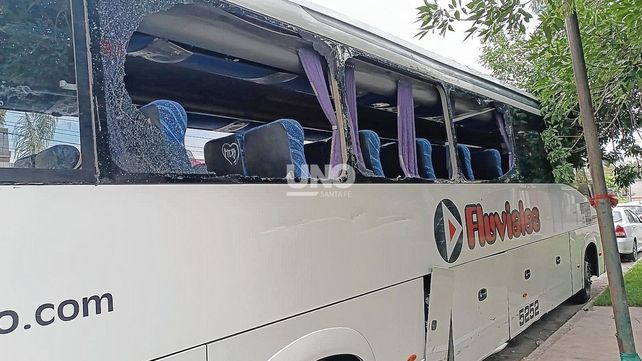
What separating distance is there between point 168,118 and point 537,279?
17.5 feet

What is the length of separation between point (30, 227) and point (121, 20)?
95 cm

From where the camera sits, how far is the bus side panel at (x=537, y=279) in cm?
569

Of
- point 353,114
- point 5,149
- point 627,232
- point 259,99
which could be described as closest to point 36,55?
point 5,149

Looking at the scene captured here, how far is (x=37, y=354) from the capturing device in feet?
5.66

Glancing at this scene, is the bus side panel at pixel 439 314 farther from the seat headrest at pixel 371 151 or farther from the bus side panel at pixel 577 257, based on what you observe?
the bus side panel at pixel 577 257

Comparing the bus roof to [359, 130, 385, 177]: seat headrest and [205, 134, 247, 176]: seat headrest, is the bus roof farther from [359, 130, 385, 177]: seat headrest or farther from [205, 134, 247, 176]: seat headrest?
[205, 134, 247, 176]: seat headrest

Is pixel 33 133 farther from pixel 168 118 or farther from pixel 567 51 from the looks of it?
pixel 567 51

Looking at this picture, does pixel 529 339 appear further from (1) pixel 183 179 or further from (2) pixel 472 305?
(1) pixel 183 179

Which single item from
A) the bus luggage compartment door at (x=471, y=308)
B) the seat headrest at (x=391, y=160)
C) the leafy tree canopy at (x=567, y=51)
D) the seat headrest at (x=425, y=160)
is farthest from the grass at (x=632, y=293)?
the seat headrest at (x=391, y=160)

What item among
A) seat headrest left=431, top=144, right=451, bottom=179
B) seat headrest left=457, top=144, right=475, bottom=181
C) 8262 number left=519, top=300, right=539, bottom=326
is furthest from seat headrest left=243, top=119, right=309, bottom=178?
8262 number left=519, top=300, right=539, bottom=326

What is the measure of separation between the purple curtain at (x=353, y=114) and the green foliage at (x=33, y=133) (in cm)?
190

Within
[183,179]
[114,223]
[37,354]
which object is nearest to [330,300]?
[183,179]

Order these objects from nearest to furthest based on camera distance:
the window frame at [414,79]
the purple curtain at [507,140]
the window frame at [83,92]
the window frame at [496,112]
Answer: the window frame at [83,92], the window frame at [414,79], the window frame at [496,112], the purple curtain at [507,140]

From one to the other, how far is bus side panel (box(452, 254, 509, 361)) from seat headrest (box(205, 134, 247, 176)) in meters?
2.27
